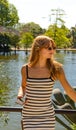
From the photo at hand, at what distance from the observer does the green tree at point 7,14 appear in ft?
337

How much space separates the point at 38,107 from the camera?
140 inches

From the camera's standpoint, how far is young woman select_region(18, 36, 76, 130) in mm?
3562

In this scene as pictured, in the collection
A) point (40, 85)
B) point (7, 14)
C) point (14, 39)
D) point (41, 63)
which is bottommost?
point (14, 39)

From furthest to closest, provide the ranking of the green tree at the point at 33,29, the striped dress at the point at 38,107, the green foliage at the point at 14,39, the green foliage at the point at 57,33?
the green tree at the point at 33,29 → the green foliage at the point at 14,39 → the green foliage at the point at 57,33 → the striped dress at the point at 38,107

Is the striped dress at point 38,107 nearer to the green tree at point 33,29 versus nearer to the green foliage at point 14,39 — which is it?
the green foliage at point 14,39

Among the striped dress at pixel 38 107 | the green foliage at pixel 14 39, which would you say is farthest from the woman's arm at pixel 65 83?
the green foliage at pixel 14 39

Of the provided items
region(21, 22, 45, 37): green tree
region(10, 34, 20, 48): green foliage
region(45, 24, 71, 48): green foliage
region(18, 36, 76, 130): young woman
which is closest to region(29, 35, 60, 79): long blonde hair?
region(18, 36, 76, 130): young woman

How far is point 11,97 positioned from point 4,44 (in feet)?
203

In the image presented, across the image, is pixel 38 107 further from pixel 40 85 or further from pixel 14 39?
pixel 14 39

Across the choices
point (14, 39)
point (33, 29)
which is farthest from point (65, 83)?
point (33, 29)

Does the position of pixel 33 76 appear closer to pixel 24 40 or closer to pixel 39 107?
pixel 39 107

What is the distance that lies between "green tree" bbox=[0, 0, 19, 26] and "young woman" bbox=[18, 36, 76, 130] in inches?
3892

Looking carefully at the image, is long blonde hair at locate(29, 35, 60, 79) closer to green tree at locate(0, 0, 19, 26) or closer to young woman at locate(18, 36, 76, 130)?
young woman at locate(18, 36, 76, 130)

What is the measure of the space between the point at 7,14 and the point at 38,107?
333 ft
